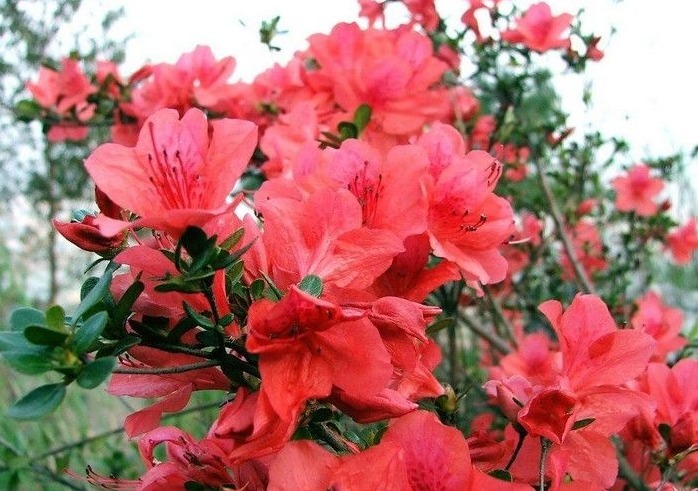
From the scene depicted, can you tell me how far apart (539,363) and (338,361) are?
734 mm

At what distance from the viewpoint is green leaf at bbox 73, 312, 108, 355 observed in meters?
0.51

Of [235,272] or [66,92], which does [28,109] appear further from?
[235,272]

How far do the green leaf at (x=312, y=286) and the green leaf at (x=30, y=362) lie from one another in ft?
0.62

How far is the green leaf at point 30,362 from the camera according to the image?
1.68 feet

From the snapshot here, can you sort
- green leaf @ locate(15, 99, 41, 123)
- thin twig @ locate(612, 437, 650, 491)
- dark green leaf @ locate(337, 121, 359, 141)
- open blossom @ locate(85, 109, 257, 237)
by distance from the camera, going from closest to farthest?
open blossom @ locate(85, 109, 257, 237) < dark green leaf @ locate(337, 121, 359, 141) < thin twig @ locate(612, 437, 650, 491) < green leaf @ locate(15, 99, 41, 123)

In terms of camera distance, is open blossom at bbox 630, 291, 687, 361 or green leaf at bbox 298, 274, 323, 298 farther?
open blossom at bbox 630, 291, 687, 361

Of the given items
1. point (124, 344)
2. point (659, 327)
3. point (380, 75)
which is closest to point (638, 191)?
point (659, 327)

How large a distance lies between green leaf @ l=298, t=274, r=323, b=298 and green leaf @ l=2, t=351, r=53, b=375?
0.62 feet

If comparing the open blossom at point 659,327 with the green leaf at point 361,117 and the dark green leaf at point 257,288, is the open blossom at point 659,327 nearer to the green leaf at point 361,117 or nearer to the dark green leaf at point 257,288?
the green leaf at point 361,117

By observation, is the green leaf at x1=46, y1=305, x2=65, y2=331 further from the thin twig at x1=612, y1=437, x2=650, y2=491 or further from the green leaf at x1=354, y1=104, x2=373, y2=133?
the thin twig at x1=612, y1=437, x2=650, y2=491

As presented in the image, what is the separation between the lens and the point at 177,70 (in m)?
1.63

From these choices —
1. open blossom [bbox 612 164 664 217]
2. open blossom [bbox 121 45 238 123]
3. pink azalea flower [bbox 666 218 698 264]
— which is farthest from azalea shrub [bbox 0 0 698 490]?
pink azalea flower [bbox 666 218 698 264]

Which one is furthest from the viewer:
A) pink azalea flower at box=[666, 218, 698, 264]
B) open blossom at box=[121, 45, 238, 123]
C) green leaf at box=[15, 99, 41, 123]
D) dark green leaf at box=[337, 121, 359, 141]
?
pink azalea flower at box=[666, 218, 698, 264]

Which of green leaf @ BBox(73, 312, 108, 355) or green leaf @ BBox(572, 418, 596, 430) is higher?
green leaf @ BBox(73, 312, 108, 355)
